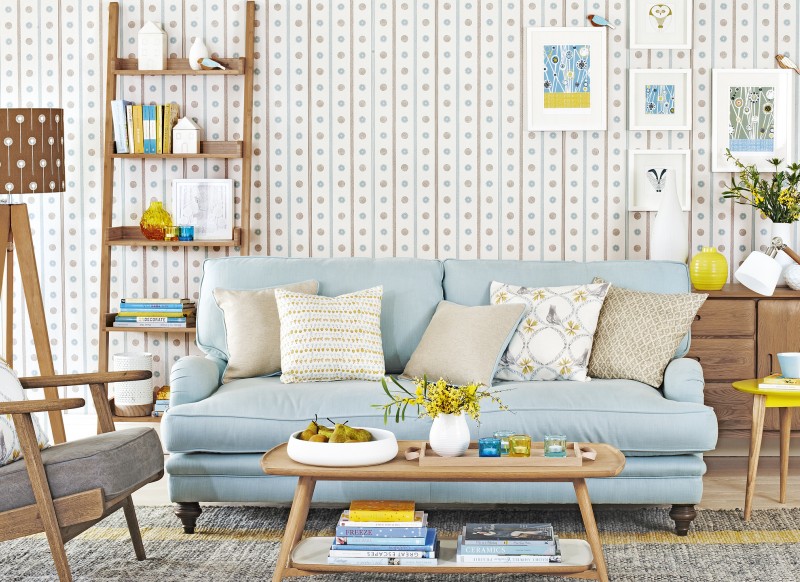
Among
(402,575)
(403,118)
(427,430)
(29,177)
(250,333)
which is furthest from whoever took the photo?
(403,118)

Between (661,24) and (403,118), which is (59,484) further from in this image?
(661,24)

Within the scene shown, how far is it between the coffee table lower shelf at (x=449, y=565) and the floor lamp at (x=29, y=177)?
175cm

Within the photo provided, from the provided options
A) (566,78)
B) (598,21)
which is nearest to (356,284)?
(566,78)

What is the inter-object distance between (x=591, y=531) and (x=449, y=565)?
0.40 m

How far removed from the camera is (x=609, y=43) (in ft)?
15.3

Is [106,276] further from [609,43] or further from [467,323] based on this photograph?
[609,43]

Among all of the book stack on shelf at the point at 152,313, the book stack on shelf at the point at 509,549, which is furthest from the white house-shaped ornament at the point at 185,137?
the book stack on shelf at the point at 509,549

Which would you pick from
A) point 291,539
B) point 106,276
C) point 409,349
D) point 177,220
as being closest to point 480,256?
point 409,349

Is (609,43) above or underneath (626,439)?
above

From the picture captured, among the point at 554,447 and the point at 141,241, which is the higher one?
the point at 141,241

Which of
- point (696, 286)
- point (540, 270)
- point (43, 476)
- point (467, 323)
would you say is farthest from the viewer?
point (696, 286)

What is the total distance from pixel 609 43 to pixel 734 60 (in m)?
0.65

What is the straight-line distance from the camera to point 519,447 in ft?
8.46

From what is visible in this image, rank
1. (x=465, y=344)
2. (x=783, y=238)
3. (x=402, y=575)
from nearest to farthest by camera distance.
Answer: (x=402, y=575)
(x=465, y=344)
(x=783, y=238)
